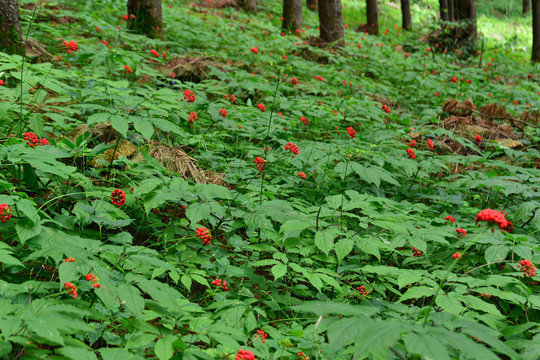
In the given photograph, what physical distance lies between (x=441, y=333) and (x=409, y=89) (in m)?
7.27

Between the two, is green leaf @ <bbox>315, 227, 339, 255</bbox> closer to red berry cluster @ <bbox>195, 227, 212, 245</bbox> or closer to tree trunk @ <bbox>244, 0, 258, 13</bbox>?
red berry cluster @ <bbox>195, 227, 212, 245</bbox>

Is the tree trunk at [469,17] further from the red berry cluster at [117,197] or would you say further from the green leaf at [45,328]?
the green leaf at [45,328]

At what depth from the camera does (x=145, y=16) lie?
6.90m

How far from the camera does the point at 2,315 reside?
1.36 m

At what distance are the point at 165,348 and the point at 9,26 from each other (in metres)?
3.97

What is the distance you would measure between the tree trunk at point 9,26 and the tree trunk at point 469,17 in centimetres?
1124

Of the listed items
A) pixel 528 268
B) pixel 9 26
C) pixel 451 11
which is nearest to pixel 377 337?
pixel 528 268

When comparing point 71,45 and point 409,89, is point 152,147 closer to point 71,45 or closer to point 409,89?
point 71,45

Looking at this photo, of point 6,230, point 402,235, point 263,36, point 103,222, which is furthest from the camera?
point 263,36

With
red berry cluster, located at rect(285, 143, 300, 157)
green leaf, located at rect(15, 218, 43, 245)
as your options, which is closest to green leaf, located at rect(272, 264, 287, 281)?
red berry cluster, located at rect(285, 143, 300, 157)

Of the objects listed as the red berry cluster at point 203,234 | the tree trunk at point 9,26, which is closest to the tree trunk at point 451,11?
the tree trunk at point 9,26

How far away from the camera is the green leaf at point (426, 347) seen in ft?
3.45

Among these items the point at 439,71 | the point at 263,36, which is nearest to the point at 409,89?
the point at 439,71

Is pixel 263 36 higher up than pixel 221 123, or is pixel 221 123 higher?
pixel 263 36
